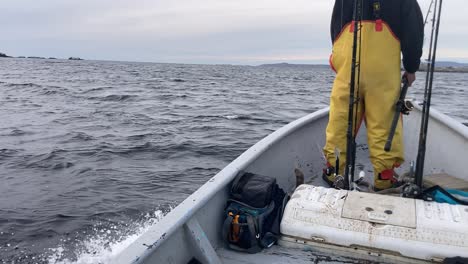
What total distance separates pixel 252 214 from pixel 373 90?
1.47m

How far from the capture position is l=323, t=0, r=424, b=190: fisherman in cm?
348

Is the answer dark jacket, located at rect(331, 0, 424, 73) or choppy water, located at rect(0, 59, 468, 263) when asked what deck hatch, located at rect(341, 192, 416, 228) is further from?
choppy water, located at rect(0, 59, 468, 263)

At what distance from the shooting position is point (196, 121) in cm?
1556

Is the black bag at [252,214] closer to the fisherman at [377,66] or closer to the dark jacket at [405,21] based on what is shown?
the fisherman at [377,66]

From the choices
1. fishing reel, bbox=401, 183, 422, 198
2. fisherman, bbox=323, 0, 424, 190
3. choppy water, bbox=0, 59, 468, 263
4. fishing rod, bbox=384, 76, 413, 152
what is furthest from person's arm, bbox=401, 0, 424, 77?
choppy water, bbox=0, 59, 468, 263

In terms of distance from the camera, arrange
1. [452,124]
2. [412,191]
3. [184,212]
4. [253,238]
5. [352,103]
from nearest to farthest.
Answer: [184,212] < [253,238] < [412,191] < [352,103] < [452,124]

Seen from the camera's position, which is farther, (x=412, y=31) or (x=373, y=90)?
(x=373, y=90)

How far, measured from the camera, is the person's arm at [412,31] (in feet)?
11.2

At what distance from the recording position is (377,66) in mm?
Result: 3504

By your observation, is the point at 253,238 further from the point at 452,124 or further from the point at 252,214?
the point at 452,124

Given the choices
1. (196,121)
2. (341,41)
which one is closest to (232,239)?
(341,41)

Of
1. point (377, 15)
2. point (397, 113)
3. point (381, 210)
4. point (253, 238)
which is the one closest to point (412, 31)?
point (377, 15)

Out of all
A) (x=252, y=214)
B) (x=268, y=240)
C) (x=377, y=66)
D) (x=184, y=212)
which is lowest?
(x=268, y=240)

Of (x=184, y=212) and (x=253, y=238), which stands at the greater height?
(x=184, y=212)
